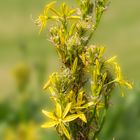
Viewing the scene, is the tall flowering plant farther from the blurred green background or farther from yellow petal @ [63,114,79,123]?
the blurred green background

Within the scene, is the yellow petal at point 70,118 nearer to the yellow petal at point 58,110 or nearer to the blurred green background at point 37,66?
the yellow petal at point 58,110

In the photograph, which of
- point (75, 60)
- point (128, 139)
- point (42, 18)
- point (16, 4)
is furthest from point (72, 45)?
point (16, 4)

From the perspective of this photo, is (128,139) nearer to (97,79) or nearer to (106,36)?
(97,79)

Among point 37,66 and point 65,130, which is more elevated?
point 65,130

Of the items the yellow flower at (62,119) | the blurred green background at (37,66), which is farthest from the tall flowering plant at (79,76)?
the blurred green background at (37,66)

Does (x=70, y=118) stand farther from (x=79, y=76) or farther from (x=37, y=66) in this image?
(x=37, y=66)

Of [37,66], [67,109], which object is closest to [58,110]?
[67,109]
